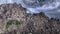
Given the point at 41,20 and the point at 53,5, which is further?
the point at 53,5

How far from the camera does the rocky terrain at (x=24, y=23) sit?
8.09 ft

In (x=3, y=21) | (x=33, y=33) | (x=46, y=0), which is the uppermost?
(x=46, y=0)

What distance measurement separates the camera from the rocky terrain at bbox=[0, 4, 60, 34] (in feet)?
8.09

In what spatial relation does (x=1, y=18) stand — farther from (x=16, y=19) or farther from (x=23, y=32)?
(x=23, y=32)

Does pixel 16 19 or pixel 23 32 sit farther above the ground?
pixel 16 19

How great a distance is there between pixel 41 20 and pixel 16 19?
1.22 ft

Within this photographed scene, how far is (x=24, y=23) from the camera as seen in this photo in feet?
8.31

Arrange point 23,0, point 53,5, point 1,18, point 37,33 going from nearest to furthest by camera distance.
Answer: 1. point 37,33
2. point 1,18
3. point 53,5
4. point 23,0

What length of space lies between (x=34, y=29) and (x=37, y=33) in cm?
7

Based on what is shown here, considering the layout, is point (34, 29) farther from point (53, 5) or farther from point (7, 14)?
point (53, 5)

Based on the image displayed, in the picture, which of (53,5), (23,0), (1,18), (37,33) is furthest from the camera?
(23,0)

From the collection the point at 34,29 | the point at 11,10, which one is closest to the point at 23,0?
the point at 11,10

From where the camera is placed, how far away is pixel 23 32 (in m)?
2.45

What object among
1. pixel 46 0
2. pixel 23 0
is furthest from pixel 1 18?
pixel 46 0
